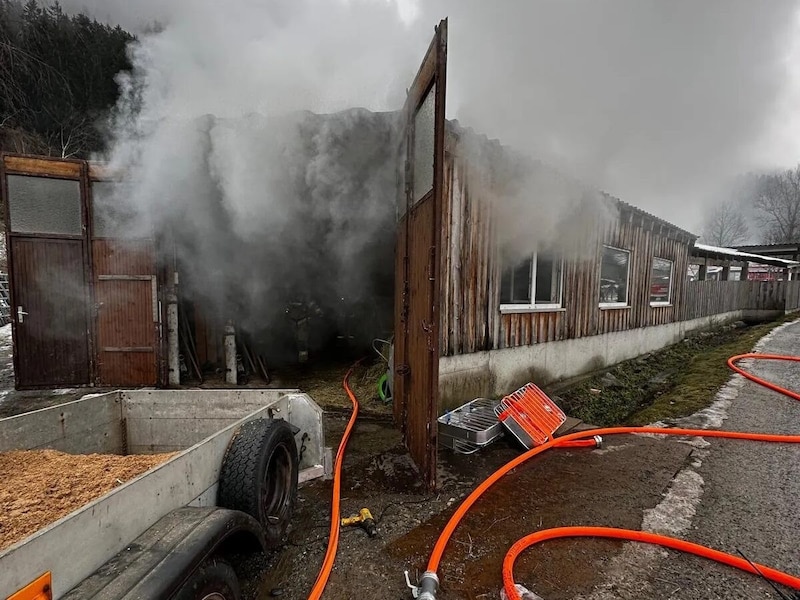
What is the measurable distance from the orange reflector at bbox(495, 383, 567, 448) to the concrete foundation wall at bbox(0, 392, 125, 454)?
11.6 ft

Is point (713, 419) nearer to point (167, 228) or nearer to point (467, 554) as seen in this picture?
point (467, 554)

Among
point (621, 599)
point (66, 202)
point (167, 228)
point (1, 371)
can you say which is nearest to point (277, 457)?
point (621, 599)

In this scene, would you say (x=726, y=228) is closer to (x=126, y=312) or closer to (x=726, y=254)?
(x=726, y=254)

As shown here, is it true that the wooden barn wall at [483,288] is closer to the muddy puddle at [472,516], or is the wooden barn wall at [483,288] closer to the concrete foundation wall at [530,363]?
the concrete foundation wall at [530,363]

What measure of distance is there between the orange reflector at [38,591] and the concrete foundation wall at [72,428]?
1.54 m

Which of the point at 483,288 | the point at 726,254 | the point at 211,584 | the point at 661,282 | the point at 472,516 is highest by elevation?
the point at 726,254

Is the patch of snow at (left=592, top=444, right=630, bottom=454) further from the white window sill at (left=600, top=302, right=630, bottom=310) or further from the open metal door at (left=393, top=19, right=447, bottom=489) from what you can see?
the white window sill at (left=600, top=302, right=630, bottom=310)

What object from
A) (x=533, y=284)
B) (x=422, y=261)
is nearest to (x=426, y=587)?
(x=422, y=261)

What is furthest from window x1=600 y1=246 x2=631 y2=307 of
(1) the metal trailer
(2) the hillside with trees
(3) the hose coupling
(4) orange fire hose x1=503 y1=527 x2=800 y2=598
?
(2) the hillside with trees

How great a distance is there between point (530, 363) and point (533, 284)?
1.29m

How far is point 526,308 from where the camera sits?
20.3 ft

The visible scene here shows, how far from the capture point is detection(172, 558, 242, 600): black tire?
1410 millimetres

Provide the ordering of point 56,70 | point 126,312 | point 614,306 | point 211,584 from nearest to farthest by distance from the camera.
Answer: point 211,584 → point 126,312 → point 614,306 → point 56,70

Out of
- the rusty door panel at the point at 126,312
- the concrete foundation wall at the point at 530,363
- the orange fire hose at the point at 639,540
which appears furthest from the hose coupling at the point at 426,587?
the rusty door panel at the point at 126,312
